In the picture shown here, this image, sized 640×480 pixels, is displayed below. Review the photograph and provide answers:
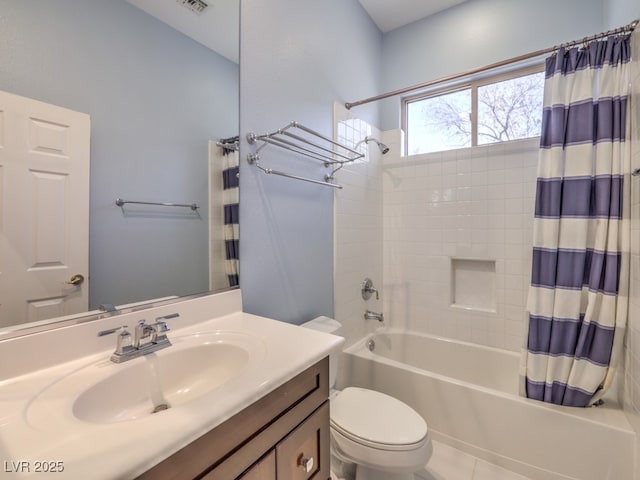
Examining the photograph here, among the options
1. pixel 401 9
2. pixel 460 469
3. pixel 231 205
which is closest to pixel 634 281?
pixel 460 469

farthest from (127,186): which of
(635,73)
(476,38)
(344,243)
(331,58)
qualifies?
(476,38)

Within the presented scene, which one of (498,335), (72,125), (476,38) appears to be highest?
(476,38)

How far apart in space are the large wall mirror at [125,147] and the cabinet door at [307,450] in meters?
0.62

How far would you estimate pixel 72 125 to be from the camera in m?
0.84

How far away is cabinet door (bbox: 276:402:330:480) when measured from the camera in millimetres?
770

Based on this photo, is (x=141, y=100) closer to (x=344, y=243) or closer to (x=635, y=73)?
(x=344, y=243)

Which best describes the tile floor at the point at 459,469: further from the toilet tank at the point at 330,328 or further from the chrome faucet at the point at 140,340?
the chrome faucet at the point at 140,340

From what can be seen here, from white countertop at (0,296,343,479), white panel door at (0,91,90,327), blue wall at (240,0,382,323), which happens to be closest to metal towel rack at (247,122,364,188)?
blue wall at (240,0,382,323)

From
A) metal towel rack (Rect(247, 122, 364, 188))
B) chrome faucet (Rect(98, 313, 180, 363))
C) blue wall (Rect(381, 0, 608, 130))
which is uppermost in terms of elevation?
blue wall (Rect(381, 0, 608, 130))

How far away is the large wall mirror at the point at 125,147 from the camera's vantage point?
75 cm

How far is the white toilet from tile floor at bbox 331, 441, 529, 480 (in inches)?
8.8

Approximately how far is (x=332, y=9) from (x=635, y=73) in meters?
1.67

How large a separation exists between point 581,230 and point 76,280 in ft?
6.92

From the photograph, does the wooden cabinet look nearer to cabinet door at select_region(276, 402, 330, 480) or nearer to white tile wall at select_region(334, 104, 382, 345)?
cabinet door at select_region(276, 402, 330, 480)
